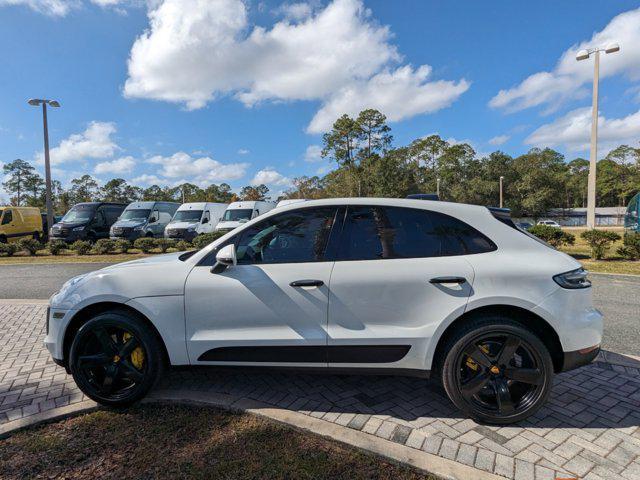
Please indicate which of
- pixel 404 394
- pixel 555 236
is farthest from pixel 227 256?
pixel 555 236

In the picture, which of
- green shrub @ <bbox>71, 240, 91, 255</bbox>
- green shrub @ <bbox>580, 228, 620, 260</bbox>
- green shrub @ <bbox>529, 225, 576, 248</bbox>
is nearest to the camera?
green shrub @ <bbox>580, 228, 620, 260</bbox>

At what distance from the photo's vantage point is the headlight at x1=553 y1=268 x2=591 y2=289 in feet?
8.29

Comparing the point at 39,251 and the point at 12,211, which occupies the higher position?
the point at 12,211

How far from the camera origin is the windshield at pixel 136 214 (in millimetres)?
18659

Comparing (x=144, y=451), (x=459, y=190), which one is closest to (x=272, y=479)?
(x=144, y=451)

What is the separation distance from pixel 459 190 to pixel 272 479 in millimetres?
61178

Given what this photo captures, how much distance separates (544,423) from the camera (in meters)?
2.65

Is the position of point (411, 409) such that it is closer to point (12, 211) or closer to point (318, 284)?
point (318, 284)

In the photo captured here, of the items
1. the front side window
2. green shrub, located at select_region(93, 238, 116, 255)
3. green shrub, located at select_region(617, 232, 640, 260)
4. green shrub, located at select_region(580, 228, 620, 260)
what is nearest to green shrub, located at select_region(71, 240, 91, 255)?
green shrub, located at select_region(93, 238, 116, 255)

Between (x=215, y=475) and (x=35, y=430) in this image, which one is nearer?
(x=215, y=475)

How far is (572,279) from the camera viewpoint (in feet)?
8.37

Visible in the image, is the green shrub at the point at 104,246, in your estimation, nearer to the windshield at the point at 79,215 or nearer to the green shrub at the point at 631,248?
the windshield at the point at 79,215

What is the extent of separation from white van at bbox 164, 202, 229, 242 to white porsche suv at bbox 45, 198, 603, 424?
1488 cm

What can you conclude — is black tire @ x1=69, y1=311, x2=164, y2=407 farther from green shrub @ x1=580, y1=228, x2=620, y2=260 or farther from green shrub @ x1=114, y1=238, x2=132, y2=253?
green shrub @ x1=114, y1=238, x2=132, y2=253
